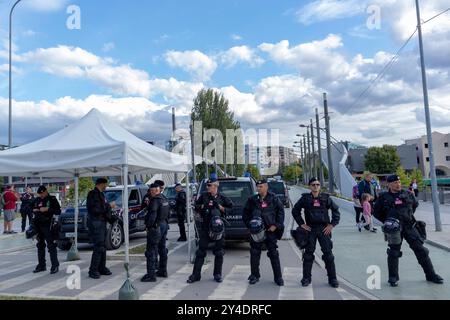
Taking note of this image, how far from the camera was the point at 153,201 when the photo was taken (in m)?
7.47

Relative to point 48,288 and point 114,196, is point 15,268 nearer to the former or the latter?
point 48,288

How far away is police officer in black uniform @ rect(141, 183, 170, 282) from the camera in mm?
7273

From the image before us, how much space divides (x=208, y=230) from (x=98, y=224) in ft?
7.70

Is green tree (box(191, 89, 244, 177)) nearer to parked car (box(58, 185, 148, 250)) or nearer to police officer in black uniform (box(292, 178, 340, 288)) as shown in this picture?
parked car (box(58, 185, 148, 250))

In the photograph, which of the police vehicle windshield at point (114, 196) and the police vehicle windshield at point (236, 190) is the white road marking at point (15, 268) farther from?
the police vehicle windshield at point (236, 190)

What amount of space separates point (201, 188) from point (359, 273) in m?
5.22

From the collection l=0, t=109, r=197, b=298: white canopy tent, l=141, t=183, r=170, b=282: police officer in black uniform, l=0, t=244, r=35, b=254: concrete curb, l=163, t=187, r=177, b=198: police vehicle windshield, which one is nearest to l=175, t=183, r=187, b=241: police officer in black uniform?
l=0, t=109, r=197, b=298: white canopy tent

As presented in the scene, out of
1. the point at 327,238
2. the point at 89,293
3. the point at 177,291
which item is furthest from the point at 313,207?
the point at 89,293

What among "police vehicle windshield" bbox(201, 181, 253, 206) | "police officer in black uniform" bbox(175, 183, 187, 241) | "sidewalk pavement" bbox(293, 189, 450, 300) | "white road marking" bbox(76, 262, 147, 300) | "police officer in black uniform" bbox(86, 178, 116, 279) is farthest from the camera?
"police officer in black uniform" bbox(175, 183, 187, 241)

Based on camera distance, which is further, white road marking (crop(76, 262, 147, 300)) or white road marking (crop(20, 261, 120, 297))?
white road marking (crop(20, 261, 120, 297))

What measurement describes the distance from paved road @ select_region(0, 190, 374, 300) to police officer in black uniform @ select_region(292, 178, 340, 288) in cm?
27

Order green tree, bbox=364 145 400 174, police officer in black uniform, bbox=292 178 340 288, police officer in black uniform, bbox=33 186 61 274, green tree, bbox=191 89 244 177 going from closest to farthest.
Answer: police officer in black uniform, bbox=292 178 340 288 < police officer in black uniform, bbox=33 186 61 274 < green tree, bbox=191 89 244 177 < green tree, bbox=364 145 400 174

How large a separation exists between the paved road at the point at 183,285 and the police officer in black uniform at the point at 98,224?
0.28 m
